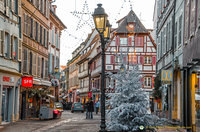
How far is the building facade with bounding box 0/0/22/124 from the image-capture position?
75.3ft

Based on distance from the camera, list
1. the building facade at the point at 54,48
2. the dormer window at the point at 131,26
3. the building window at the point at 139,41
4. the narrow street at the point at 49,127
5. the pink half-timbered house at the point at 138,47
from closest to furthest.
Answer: the narrow street at the point at 49,127
the building facade at the point at 54,48
the dormer window at the point at 131,26
the pink half-timbered house at the point at 138,47
the building window at the point at 139,41

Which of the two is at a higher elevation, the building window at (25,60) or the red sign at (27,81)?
the building window at (25,60)

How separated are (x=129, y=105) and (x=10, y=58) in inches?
534

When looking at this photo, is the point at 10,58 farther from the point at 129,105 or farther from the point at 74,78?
the point at 74,78

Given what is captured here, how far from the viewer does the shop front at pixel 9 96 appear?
2332 centimetres

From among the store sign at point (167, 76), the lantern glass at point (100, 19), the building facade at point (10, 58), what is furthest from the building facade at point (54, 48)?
the lantern glass at point (100, 19)

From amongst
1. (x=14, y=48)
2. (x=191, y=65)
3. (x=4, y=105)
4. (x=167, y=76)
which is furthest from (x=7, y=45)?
(x=191, y=65)

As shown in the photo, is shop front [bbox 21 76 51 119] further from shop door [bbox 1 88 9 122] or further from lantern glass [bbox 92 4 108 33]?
lantern glass [bbox 92 4 108 33]

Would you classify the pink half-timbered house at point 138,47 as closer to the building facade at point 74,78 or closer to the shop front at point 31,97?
the shop front at point 31,97

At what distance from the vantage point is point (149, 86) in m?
54.9

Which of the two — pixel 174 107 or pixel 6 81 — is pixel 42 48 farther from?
pixel 174 107

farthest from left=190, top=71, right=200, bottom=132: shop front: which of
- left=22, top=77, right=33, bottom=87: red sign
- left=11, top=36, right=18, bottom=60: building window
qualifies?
left=22, top=77, right=33, bottom=87: red sign

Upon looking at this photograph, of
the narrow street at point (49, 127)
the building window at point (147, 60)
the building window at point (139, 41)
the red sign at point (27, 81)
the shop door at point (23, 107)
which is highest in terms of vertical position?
the building window at point (139, 41)

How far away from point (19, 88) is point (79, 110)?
75.0ft
